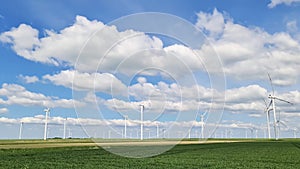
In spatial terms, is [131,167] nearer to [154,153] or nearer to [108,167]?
[108,167]

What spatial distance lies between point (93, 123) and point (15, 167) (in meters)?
10.1

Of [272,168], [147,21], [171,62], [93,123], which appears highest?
[147,21]

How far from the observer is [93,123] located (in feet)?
85.9

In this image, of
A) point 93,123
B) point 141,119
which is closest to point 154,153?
point 141,119

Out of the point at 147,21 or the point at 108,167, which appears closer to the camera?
the point at 147,21

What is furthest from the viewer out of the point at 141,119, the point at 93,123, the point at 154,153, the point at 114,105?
the point at 154,153

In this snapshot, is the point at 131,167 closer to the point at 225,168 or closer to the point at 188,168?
the point at 188,168

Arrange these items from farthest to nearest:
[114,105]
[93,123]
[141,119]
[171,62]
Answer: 1. [141,119]
2. [171,62]
3. [114,105]
4. [93,123]

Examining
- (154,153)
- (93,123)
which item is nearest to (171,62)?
(93,123)

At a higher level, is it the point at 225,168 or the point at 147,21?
the point at 147,21

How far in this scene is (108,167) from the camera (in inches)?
1252

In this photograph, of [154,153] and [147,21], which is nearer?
[147,21]

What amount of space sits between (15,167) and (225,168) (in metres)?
18.1

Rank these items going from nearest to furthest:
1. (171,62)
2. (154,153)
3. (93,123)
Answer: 1. (93,123)
2. (171,62)
3. (154,153)
